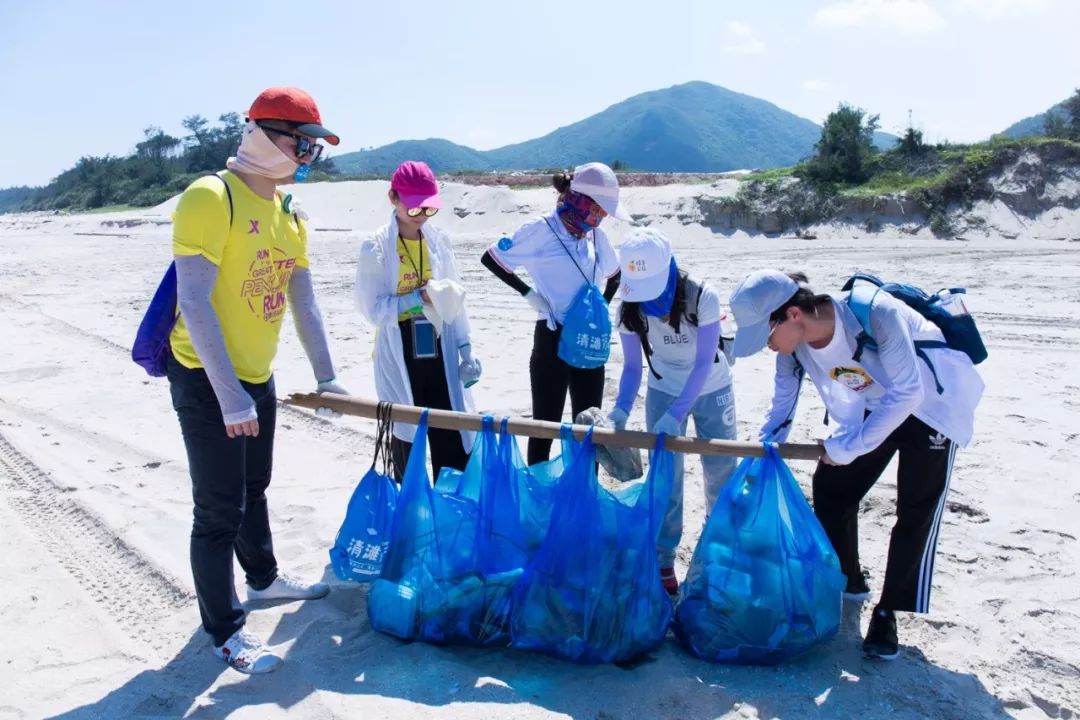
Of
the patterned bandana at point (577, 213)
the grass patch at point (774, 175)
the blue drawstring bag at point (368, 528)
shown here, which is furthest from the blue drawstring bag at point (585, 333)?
the grass patch at point (774, 175)

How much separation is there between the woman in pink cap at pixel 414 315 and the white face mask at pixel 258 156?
0.73 meters

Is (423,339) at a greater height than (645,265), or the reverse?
(645,265)

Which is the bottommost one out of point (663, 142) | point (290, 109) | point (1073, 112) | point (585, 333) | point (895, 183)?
point (585, 333)

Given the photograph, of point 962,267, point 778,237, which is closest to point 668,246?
point 962,267

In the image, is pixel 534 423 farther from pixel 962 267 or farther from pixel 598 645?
pixel 962 267

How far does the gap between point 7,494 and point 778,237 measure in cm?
1629

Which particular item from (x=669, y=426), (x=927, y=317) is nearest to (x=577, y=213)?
(x=669, y=426)

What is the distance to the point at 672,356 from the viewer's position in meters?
3.17

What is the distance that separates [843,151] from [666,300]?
18786 millimetres

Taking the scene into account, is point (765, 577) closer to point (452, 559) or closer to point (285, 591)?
point (452, 559)

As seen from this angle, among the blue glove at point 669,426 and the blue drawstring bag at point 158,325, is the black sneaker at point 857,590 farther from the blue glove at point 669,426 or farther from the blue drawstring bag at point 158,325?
the blue drawstring bag at point 158,325

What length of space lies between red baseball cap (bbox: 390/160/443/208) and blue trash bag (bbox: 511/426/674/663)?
129 centimetres

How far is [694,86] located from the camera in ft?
464

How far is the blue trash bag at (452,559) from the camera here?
2807 mm
